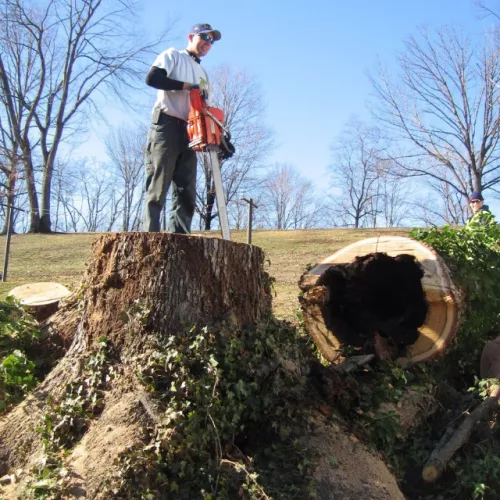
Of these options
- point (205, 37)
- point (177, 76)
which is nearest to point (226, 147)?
point (177, 76)

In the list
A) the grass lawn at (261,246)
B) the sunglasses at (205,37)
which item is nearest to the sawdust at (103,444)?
the sunglasses at (205,37)

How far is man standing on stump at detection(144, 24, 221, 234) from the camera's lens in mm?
4234

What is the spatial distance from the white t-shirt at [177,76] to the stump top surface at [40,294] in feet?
6.18

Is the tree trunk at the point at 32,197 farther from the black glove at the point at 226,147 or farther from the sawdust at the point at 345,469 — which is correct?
the sawdust at the point at 345,469

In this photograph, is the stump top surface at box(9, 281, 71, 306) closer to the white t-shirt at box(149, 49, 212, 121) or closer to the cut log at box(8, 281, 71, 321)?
the cut log at box(8, 281, 71, 321)

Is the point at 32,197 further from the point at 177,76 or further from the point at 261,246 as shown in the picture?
Result: the point at 177,76

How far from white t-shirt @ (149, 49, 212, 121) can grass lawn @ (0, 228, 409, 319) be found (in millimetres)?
2705

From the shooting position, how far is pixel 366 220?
47.9 metres

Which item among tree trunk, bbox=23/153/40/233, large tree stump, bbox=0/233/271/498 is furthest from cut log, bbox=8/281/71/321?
tree trunk, bbox=23/153/40/233

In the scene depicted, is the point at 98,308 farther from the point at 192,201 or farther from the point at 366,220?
the point at 366,220

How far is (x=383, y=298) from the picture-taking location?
15.6 ft

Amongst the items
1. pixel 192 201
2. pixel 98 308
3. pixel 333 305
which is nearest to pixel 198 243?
pixel 98 308

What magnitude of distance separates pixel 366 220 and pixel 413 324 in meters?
44.6

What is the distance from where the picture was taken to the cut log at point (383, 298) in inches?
161
